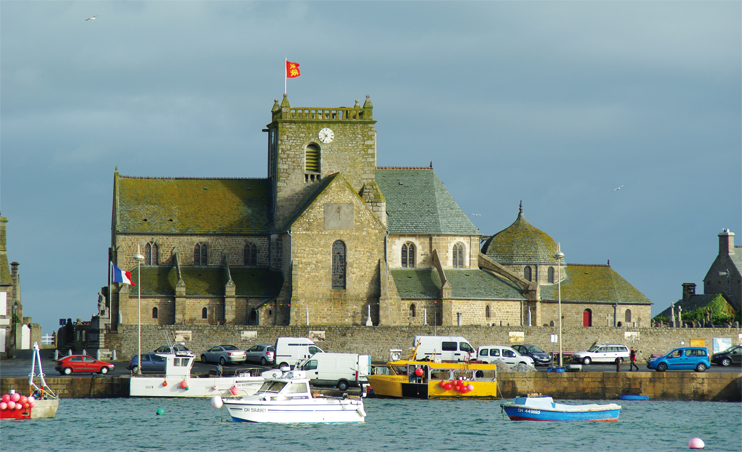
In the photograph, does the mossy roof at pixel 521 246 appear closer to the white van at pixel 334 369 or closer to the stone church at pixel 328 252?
the stone church at pixel 328 252

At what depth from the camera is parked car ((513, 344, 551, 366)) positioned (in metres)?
61.4

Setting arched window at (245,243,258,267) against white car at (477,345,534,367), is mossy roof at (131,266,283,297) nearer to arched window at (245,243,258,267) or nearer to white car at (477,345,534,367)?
arched window at (245,243,258,267)

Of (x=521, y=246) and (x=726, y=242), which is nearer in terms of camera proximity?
(x=521, y=246)

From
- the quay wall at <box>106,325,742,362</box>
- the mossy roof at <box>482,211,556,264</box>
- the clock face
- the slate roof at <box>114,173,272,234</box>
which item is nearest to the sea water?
the quay wall at <box>106,325,742,362</box>

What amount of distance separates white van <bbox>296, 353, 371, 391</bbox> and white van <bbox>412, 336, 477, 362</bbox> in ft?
18.7

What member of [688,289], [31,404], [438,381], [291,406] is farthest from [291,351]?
[688,289]

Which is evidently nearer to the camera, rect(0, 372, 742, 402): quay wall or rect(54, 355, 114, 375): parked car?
rect(0, 372, 742, 402): quay wall

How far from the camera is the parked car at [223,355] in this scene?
2391 inches

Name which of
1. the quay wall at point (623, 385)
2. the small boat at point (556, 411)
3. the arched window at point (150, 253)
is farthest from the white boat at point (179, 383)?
the arched window at point (150, 253)

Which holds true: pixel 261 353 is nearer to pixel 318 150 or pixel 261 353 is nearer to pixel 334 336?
pixel 334 336

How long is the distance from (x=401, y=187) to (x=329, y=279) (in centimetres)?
1198

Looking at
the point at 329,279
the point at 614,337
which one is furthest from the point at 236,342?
the point at 614,337

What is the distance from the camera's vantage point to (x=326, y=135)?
252 feet

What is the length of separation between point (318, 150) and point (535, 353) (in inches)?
941
